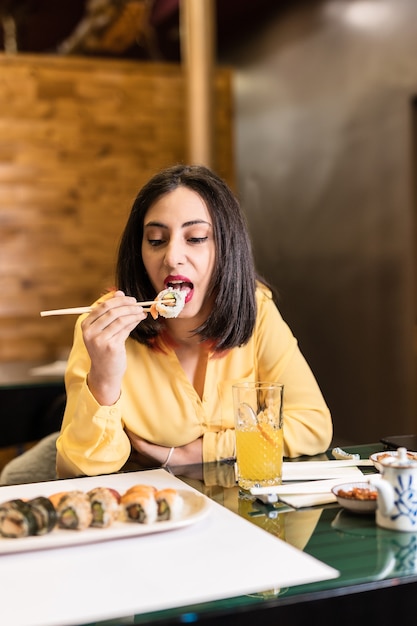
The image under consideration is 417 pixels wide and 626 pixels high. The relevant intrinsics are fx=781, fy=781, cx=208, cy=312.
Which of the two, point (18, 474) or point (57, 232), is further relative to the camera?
point (57, 232)

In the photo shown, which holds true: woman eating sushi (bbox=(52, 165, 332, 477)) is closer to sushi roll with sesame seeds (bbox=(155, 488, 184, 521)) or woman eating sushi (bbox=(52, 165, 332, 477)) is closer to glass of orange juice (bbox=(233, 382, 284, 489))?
glass of orange juice (bbox=(233, 382, 284, 489))

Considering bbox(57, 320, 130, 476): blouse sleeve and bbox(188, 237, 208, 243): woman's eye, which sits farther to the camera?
bbox(188, 237, 208, 243): woman's eye

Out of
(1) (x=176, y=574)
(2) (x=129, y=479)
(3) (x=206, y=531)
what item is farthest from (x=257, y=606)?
(2) (x=129, y=479)

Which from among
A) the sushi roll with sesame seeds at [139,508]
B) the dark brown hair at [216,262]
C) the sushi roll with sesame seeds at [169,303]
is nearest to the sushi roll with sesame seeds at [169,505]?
the sushi roll with sesame seeds at [139,508]

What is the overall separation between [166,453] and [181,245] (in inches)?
17.1

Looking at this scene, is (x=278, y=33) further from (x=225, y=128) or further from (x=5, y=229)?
(x=5, y=229)

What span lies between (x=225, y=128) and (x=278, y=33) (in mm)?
733

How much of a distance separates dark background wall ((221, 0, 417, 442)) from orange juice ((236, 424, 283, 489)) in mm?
2923

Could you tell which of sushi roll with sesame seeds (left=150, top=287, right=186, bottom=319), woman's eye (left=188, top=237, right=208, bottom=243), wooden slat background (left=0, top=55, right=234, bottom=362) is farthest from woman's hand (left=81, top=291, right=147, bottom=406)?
wooden slat background (left=0, top=55, right=234, bottom=362)

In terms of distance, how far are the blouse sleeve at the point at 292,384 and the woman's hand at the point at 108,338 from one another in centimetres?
41

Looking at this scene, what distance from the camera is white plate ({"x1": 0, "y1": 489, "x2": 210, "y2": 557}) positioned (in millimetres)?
1020

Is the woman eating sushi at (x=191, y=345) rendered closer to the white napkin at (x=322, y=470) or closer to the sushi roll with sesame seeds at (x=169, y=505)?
the white napkin at (x=322, y=470)

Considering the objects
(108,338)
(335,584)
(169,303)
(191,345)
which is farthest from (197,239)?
(335,584)

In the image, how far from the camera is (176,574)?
3.06 feet
